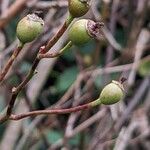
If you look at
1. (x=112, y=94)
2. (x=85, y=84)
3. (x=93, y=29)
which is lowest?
(x=85, y=84)

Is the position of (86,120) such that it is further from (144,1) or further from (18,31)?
(18,31)

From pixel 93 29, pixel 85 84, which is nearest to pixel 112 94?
pixel 93 29

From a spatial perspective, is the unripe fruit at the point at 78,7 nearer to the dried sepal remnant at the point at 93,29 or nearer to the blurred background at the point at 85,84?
the dried sepal remnant at the point at 93,29

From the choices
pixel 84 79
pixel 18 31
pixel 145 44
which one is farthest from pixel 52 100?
pixel 18 31

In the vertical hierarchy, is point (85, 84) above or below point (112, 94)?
below

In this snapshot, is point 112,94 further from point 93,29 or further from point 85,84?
point 85,84

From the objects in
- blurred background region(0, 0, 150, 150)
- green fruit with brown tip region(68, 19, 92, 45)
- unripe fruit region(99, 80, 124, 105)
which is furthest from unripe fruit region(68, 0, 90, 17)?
blurred background region(0, 0, 150, 150)
